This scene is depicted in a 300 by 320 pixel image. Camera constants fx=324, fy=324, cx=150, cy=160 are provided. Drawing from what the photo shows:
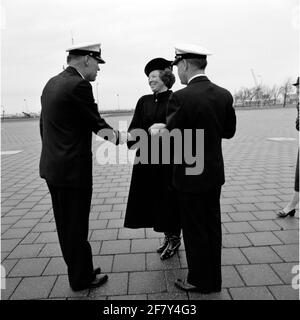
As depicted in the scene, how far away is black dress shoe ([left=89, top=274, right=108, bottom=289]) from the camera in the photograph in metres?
2.87

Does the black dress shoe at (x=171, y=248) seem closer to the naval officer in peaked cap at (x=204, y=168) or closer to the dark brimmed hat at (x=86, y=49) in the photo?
the naval officer in peaked cap at (x=204, y=168)

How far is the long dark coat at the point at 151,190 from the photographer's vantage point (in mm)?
3236

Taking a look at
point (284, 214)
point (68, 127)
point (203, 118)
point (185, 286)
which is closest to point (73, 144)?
point (68, 127)

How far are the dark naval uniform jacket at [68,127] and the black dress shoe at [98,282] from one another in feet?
2.96

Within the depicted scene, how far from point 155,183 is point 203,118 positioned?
111cm

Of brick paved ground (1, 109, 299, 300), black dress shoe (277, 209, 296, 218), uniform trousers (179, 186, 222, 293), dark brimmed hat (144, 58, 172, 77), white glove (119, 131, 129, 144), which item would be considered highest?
dark brimmed hat (144, 58, 172, 77)

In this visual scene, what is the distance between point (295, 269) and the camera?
9.84 feet

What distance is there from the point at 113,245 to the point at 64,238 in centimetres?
101

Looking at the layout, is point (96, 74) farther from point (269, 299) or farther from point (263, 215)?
point (263, 215)

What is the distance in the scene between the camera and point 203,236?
2629 millimetres

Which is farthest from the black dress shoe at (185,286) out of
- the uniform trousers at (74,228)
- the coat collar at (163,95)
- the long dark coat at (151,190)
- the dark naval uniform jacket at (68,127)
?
the coat collar at (163,95)

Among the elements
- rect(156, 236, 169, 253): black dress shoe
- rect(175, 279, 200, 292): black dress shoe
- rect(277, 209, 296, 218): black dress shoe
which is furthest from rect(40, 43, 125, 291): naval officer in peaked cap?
rect(277, 209, 296, 218): black dress shoe

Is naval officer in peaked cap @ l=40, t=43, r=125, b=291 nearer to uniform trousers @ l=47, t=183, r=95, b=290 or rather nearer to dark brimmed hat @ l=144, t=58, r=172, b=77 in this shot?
Answer: uniform trousers @ l=47, t=183, r=95, b=290

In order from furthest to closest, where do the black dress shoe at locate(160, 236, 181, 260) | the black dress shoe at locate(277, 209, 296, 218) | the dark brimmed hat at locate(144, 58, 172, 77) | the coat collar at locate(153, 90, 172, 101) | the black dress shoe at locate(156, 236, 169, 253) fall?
the black dress shoe at locate(277, 209, 296, 218), the black dress shoe at locate(156, 236, 169, 253), the black dress shoe at locate(160, 236, 181, 260), the coat collar at locate(153, 90, 172, 101), the dark brimmed hat at locate(144, 58, 172, 77)
